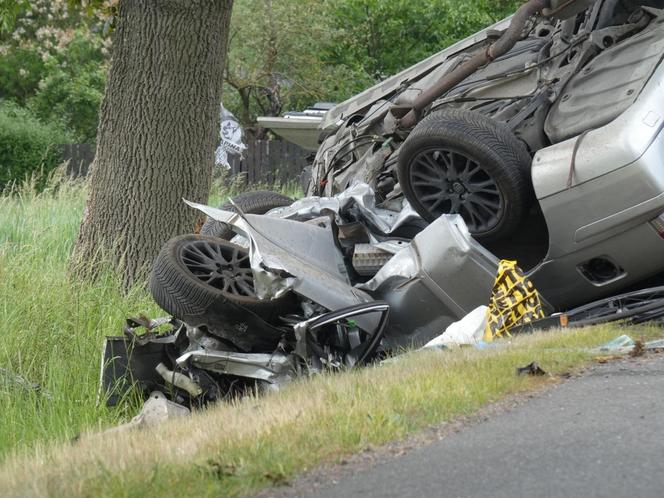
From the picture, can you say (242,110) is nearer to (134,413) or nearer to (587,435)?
(134,413)

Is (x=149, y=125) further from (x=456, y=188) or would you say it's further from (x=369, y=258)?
(x=456, y=188)

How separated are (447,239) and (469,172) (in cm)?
51

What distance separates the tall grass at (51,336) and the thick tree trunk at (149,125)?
1.42ft

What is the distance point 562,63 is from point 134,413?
152 inches

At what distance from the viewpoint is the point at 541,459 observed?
354 cm

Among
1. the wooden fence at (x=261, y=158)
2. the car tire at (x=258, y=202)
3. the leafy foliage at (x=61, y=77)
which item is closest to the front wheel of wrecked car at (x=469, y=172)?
the car tire at (x=258, y=202)

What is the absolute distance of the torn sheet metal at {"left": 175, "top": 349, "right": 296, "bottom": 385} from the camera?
6.25 meters

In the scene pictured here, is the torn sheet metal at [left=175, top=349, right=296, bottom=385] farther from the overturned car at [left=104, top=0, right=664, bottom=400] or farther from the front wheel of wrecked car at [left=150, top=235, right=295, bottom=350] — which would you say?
the front wheel of wrecked car at [left=150, top=235, right=295, bottom=350]

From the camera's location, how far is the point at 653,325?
20.6ft

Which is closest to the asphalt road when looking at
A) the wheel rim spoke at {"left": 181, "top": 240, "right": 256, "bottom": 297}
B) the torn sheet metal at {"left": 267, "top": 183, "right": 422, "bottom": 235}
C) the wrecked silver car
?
the wrecked silver car

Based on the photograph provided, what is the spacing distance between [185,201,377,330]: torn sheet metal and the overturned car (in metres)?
0.01

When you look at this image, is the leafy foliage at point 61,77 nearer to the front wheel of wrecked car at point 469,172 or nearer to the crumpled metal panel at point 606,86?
the front wheel of wrecked car at point 469,172

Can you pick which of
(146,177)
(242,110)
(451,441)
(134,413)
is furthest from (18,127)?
(451,441)

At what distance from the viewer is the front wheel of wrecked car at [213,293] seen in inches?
242
